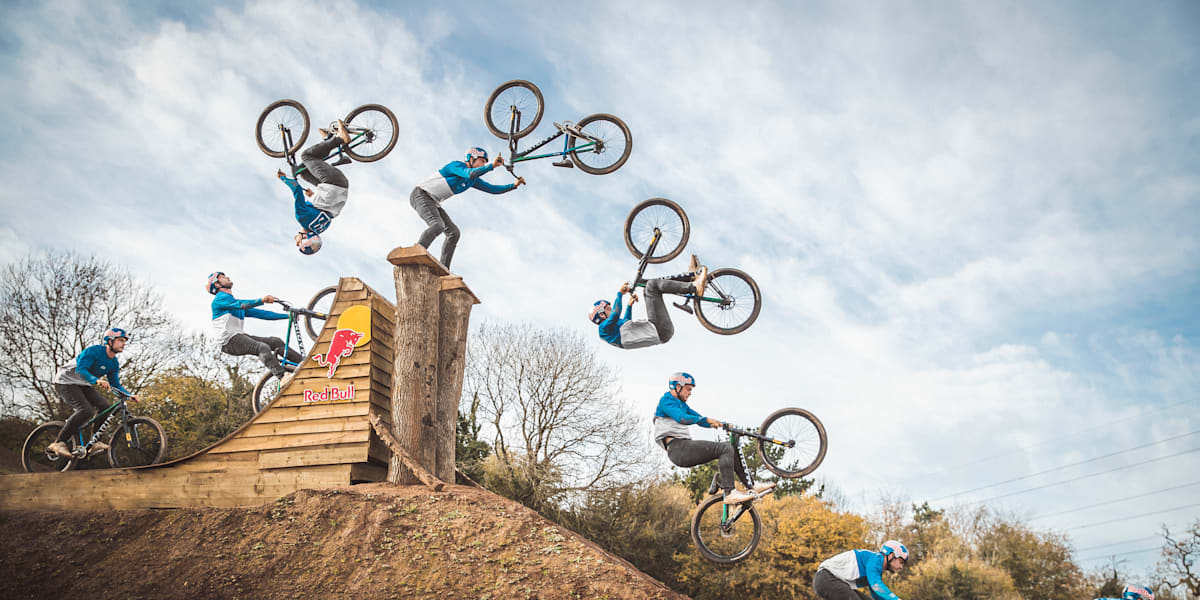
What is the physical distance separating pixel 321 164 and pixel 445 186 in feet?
7.12

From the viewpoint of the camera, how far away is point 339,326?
10344mm

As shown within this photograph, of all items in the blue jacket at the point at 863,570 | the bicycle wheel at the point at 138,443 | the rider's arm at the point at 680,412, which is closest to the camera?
the blue jacket at the point at 863,570

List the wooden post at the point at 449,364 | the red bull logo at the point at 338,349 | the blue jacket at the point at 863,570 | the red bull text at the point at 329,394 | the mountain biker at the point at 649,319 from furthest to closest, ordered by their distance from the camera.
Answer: the wooden post at the point at 449,364 < the red bull logo at the point at 338,349 < the red bull text at the point at 329,394 < the mountain biker at the point at 649,319 < the blue jacket at the point at 863,570

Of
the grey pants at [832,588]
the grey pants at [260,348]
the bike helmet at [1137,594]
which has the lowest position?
the bike helmet at [1137,594]

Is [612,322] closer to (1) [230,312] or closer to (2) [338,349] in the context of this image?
(2) [338,349]

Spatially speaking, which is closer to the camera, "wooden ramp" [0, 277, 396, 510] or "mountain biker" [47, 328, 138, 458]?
"wooden ramp" [0, 277, 396, 510]

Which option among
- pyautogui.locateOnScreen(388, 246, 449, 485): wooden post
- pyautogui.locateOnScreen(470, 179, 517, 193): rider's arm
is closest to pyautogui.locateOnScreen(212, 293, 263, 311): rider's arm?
pyautogui.locateOnScreen(388, 246, 449, 485): wooden post

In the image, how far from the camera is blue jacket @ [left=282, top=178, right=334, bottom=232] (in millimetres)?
11312

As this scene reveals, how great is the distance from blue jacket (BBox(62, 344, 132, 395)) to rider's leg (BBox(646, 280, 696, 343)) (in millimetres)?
7866

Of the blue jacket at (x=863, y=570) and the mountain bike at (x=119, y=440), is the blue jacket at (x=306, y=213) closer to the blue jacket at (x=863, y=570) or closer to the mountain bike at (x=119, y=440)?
the mountain bike at (x=119, y=440)

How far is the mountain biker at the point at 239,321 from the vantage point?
10.8 metres

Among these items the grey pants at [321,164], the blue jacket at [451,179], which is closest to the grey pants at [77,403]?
the grey pants at [321,164]

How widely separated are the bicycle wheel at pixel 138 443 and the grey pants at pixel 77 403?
1.64ft

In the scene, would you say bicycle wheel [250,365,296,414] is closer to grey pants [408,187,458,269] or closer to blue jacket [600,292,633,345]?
grey pants [408,187,458,269]
